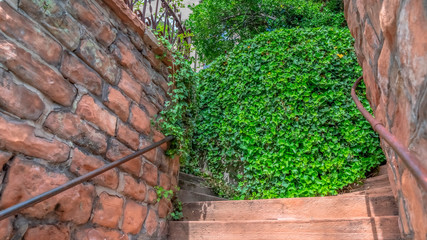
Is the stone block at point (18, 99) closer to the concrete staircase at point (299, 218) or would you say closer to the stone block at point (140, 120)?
the stone block at point (140, 120)

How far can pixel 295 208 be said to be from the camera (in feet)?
7.18

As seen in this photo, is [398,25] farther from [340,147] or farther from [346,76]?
[346,76]

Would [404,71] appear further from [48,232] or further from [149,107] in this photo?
[149,107]

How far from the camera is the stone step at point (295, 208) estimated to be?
79.0 inches

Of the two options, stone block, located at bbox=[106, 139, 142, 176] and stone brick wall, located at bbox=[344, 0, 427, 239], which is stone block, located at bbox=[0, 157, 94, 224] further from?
stone brick wall, located at bbox=[344, 0, 427, 239]

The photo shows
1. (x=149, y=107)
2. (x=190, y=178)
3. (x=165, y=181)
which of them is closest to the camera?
(x=149, y=107)

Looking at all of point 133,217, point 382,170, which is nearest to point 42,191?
point 133,217

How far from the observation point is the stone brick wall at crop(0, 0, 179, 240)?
1126 mm

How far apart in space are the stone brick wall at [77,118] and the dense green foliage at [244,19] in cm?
306

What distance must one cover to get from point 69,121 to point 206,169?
2108 millimetres

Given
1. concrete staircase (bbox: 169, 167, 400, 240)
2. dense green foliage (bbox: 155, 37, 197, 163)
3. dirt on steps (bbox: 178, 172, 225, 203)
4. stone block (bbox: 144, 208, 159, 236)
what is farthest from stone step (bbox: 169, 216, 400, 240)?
dense green foliage (bbox: 155, 37, 197, 163)

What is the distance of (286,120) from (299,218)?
3.55 ft

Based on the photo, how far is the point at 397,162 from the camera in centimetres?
123

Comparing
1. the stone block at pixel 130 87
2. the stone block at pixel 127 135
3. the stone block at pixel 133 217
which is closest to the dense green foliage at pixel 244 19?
the stone block at pixel 130 87
